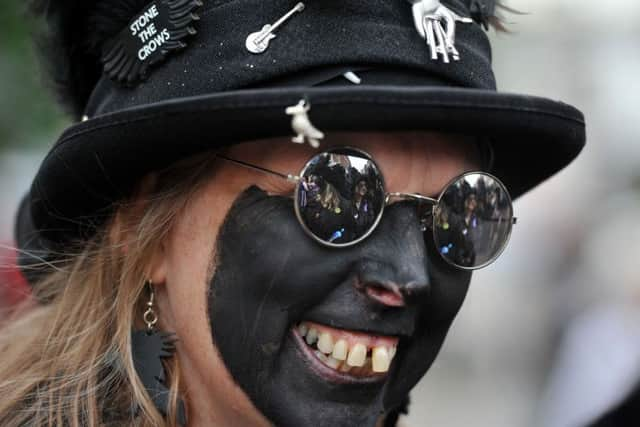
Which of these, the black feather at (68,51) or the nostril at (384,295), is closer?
the nostril at (384,295)

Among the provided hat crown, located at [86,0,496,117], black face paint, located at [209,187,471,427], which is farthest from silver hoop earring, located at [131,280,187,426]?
hat crown, located at [86,0,496,117]

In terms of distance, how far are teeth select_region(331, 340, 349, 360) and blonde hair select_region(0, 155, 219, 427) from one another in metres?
0.48

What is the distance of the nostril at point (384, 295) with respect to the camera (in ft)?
7.79

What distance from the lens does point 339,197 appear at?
2.42m

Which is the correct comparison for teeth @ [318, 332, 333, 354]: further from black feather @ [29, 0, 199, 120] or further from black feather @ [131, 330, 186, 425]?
black feather @ [29, 0, 199, 120]

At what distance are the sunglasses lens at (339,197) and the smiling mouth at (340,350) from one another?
0.23 meters

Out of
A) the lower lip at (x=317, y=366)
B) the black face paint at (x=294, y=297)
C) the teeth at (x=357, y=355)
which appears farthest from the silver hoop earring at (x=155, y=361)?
the teeth at (x=357, y=355)

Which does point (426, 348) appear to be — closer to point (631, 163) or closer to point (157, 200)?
point (157, 200)

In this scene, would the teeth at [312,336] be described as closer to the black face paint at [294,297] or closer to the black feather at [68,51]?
the black face paint at [294,297]

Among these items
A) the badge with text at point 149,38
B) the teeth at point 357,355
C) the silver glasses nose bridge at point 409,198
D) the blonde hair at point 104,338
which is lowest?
the blonde hair at point 104,338

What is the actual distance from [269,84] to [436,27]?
45 cm

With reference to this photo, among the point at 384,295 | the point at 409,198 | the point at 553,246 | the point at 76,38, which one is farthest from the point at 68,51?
the point at 553,246

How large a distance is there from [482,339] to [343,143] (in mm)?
9660

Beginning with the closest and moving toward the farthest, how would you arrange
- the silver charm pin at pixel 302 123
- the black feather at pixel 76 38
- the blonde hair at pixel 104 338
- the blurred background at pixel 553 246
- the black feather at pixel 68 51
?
the silver charm pin at pixel 302 123, the blonde hair at pixel 104 338, the black feather at pixel 76 38, the black feather at pixel 68 51, the blurred background at pixel 553 246
